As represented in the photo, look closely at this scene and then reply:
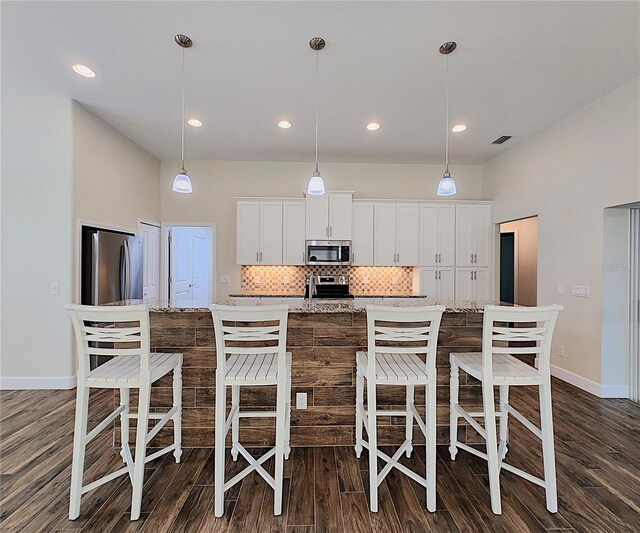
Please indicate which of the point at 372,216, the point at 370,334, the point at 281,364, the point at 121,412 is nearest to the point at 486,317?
the point at 370,334

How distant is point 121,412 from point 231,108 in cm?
311

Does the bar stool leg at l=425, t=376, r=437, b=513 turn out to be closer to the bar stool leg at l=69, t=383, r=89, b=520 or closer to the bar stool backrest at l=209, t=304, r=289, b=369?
the bar stool backrest at l=209, t=304, r=289, b=369

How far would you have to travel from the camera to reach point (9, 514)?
74.5 inches

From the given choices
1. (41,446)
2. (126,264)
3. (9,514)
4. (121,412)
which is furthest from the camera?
(126,264)

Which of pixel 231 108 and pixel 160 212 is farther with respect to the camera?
pixel 160 212

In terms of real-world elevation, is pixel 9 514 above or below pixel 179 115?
below

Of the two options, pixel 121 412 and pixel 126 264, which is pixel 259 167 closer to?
pixel 126 264

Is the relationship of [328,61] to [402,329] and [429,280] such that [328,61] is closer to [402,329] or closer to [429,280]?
[402,329]

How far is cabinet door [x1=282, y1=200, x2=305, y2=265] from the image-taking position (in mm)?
5418

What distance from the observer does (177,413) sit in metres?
2.32

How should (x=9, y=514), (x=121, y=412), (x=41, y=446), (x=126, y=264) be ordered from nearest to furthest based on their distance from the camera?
1. (x=9, y=514)
2. (x=121, y=412)
3. (x=41, y=446)
4. (x=126, y=264)

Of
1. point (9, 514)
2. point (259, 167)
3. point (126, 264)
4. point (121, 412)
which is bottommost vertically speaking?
point (9, 514)

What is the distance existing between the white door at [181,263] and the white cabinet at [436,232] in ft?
13.1

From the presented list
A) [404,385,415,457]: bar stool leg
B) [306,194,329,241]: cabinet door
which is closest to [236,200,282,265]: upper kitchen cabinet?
[306,194,329,241]: cabinet door
